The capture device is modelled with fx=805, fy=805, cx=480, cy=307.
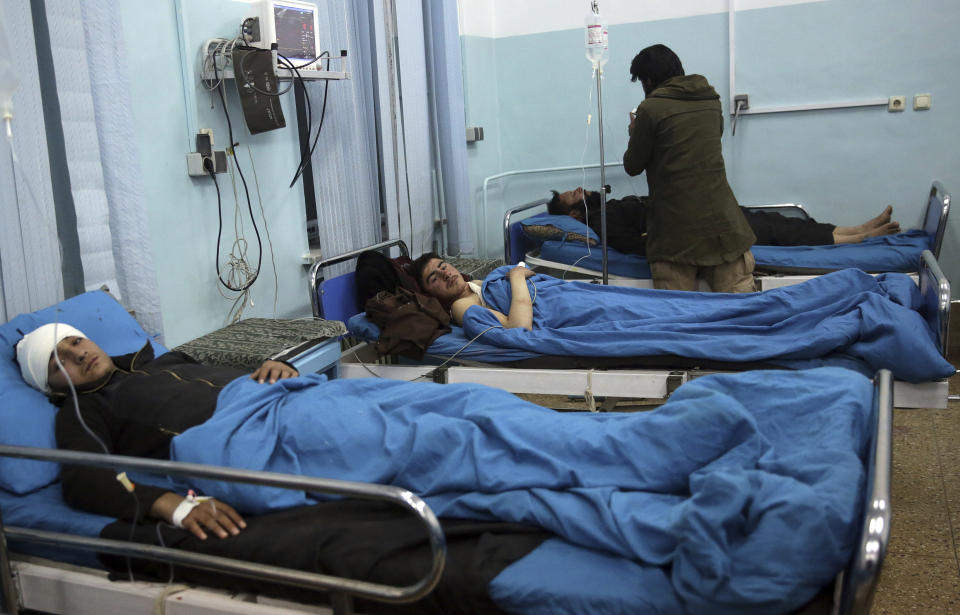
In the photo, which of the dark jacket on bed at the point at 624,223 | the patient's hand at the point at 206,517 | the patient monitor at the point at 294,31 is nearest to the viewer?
the patient's hand at the point at 206,517

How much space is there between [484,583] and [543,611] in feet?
0.44

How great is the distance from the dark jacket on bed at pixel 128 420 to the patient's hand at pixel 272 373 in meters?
0.10

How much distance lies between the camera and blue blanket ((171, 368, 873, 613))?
4.80 feet

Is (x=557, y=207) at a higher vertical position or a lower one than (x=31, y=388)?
higher

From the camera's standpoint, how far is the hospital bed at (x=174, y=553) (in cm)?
148

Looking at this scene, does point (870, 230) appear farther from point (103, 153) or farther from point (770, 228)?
point (103, 153)

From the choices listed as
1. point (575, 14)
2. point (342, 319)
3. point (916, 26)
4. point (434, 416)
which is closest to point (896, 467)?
point (434, 416)

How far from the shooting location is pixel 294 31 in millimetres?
3402

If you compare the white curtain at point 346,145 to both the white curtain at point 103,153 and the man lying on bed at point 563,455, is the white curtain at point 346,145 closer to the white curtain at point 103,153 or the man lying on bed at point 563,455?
the white curtain at point 103,153

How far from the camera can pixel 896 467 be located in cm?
315

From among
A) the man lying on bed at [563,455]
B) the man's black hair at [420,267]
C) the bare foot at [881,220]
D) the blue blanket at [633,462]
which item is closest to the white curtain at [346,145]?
the man's black hair at [420,267]

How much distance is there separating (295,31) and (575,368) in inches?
72.4

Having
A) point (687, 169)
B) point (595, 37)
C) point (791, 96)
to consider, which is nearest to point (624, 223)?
point (687, 169)

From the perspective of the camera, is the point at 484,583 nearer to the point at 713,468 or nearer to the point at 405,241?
the point at 713,468
